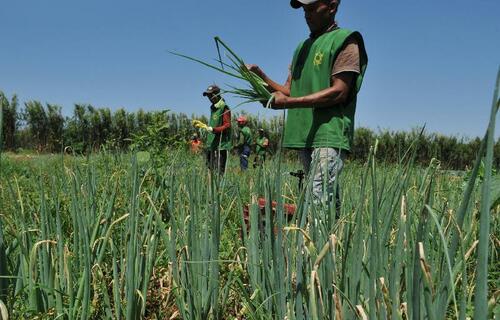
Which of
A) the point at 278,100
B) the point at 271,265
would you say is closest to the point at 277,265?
the point at 271,265

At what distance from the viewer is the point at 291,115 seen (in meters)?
2.19

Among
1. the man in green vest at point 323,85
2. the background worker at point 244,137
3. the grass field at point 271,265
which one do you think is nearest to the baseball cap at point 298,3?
the man in green vest at point 323,85

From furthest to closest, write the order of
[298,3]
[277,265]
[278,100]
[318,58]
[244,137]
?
[244,137] < [298,3] < [318,58] < [278,100] < [277,265]

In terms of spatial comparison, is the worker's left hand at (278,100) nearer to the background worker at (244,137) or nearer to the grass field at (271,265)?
the grass field at (271,265)

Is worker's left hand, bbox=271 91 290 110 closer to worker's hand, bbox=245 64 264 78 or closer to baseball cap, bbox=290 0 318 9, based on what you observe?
worker's hand, bbox=245 64 264 78

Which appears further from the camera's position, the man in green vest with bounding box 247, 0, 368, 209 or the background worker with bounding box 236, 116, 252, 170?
the background worker with bounding box 236, 116, 252, 170

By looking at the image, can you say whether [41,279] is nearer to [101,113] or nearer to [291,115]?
[291,115]

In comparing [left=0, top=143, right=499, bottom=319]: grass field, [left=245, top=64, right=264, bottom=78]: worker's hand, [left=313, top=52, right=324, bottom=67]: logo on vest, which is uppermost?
[left=313, top=52, right=324, bottom=67]: logo on vest

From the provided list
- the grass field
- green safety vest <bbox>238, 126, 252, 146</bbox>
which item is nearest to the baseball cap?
the grass field

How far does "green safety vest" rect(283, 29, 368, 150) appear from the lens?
1938mm

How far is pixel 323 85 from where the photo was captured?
2.00m

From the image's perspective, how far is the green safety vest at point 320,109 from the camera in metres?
1.94

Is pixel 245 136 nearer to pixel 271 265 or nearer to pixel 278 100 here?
pixel 278 100

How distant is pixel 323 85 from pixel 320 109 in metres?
0.11
